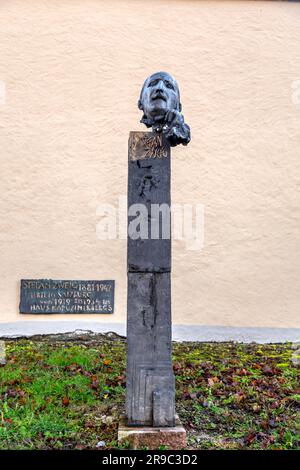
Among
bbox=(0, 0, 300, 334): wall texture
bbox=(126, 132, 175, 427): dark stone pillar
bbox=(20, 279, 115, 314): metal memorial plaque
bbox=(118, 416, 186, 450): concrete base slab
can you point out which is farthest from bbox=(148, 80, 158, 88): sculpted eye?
bbox=(20, 279, 115, 314): metal memorial plaque

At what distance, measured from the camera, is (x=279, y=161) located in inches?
246

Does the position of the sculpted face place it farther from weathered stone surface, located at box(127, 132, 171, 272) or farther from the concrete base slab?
the concrete base slab

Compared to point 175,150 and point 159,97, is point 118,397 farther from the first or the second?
point 175,150

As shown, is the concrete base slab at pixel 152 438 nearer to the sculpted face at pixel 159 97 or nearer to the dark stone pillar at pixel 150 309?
the dark stone pillar at pixel 150 309

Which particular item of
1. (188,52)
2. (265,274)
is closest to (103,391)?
(265,274)

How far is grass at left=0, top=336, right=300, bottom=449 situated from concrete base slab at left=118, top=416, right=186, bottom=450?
142mm

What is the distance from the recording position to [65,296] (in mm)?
5918

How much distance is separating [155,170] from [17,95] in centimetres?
360

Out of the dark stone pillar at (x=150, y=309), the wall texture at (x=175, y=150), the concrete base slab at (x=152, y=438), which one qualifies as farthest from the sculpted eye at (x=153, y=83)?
the wall texture at (x=175, y=150)

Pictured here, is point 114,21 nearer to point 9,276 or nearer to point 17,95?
point 17,95

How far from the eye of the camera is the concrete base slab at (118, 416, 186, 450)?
2990mm

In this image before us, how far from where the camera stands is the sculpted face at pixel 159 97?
11.0 feet
